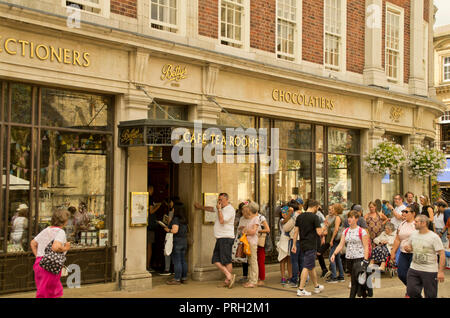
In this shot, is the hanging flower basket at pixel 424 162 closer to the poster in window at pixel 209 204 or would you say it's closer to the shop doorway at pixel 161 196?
the poster in window at pixel 209 204

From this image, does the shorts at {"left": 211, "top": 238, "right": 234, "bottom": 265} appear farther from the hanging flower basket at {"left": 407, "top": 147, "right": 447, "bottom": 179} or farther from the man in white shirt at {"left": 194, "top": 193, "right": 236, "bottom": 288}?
the hanging flower basket at {"left": 407, "top": 147, "right": 447, "bottom": 179}

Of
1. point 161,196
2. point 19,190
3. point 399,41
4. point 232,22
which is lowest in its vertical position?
point 161,196

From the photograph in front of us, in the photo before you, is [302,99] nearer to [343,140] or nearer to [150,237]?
[343,140]

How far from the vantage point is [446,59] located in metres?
40.9

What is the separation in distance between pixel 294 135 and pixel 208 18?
4159 mm

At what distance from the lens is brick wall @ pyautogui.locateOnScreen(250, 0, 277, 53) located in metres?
14.3

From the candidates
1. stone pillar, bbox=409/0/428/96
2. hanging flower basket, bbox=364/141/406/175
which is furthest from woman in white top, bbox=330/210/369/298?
stone pillar, bbox=409/0/428/96

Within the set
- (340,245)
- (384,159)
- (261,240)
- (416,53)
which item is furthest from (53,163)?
(416,53)

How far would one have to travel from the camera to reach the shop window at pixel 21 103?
1015 centimetres

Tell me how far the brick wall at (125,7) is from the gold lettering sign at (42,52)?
122 cm

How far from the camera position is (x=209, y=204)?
12906mm

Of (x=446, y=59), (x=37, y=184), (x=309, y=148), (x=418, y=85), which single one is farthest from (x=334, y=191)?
(x=446, y=59)
